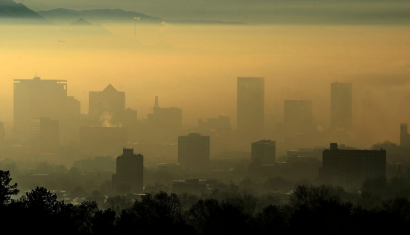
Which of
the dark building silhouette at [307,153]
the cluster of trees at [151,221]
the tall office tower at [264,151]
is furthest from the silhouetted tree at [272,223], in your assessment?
the tall office tower at [264,151]

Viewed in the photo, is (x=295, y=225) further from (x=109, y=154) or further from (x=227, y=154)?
(x=109, y=154)

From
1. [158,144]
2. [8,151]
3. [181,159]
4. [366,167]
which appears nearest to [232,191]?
[366,167]

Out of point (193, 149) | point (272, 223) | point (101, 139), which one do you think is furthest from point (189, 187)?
point (272, 223)

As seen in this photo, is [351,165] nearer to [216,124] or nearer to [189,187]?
[189,187]

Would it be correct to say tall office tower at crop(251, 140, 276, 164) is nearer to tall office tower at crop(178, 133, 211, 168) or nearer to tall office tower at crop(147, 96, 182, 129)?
tall office tower at crop(178, 133, 211, 168)

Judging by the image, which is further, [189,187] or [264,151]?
[264,151]

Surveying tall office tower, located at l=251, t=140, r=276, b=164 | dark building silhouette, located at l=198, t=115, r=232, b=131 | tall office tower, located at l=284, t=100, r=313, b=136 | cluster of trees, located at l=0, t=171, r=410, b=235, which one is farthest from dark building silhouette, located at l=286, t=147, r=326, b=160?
cluster of trees, located at l=0, t=171, r=410, b=235

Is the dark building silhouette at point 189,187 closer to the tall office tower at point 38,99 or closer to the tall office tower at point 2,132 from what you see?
the tall office tower at point 2,132
